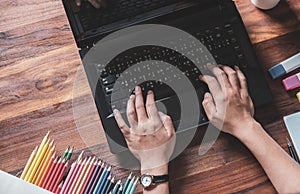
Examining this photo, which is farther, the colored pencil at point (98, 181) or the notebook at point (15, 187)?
the colored pencil at point (98, 181)

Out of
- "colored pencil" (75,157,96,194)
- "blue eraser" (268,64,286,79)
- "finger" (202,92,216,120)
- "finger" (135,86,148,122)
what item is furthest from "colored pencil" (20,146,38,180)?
"blue eraser" (268,64,286,79)

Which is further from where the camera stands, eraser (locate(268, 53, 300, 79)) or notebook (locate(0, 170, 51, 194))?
eraser (locate(268, 53, 300, 79))

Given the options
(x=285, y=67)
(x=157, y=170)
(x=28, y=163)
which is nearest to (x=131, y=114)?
(x=157, y=170)

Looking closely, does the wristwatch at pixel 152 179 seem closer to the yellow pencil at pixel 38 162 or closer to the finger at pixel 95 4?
the yellow pencil at pixel 38 162

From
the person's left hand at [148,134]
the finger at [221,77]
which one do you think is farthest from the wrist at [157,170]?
the finger at [221,77]

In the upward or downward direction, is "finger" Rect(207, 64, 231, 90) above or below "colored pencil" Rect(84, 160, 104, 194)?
above

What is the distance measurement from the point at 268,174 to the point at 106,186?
0.33m

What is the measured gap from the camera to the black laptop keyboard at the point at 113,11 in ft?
3.35

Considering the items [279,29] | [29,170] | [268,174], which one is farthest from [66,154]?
[279,29]

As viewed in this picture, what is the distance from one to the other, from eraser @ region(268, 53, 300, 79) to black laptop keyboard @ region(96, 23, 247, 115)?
0.21 ft

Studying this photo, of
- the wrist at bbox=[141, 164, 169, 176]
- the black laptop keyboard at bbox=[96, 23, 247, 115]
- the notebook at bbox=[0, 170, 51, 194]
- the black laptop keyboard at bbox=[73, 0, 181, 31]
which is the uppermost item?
the black laptop keyboard at bbox=[73, 0, 181, 31]

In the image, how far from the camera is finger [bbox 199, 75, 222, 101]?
3.54 ft

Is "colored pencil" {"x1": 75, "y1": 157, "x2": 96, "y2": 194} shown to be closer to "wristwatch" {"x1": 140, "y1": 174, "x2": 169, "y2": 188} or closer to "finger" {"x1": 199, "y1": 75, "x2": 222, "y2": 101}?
"wristwatch" {"x1": 140, "y1": 174, "x2": 169, "y2": 188}

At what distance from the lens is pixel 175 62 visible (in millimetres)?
1098
